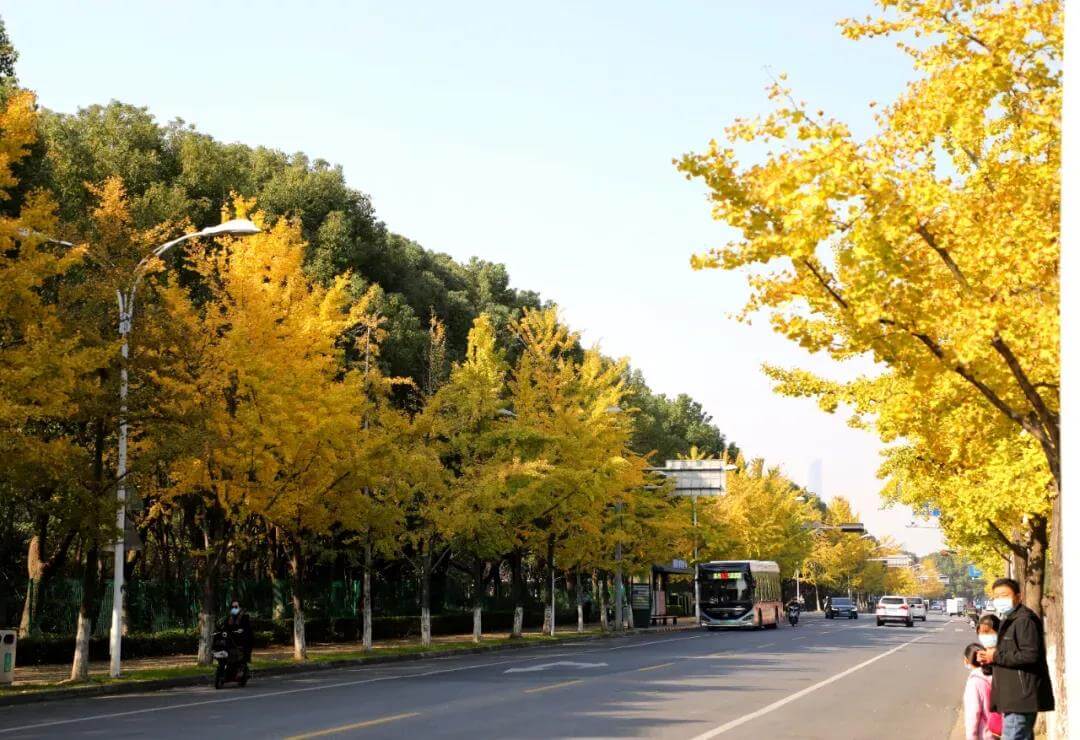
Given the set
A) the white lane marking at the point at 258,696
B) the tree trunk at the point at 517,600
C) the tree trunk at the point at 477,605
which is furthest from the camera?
the tree trunk at the point at 517,600

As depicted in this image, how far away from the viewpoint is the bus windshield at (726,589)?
63.4m

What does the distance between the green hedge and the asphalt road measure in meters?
5.94

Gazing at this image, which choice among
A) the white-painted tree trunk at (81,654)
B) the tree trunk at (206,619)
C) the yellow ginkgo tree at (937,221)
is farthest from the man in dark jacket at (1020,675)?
the tree trunk at (206,619)

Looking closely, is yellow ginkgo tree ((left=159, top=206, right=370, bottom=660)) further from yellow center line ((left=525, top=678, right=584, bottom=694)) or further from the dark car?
the dark car

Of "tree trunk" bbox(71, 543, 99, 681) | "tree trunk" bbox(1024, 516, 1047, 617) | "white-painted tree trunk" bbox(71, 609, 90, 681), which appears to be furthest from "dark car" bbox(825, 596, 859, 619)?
"white-painted tree trunk" bbox(71, 609, 90, 681)

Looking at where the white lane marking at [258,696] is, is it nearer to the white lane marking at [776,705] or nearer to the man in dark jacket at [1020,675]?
→ the white lane marking at [776,705]

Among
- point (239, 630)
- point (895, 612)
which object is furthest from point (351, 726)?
point (895, 612)

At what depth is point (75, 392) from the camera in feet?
75.4

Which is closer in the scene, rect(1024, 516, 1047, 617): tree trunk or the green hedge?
rect(1024, 516, 1047, 617): tree trunk

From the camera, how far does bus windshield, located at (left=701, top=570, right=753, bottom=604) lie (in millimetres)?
63406

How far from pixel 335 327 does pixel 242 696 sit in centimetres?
1120

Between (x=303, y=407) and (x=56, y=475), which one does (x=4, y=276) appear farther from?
(x=303, y=407)

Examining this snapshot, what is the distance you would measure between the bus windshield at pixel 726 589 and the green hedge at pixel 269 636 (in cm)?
949

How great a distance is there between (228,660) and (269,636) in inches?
545
